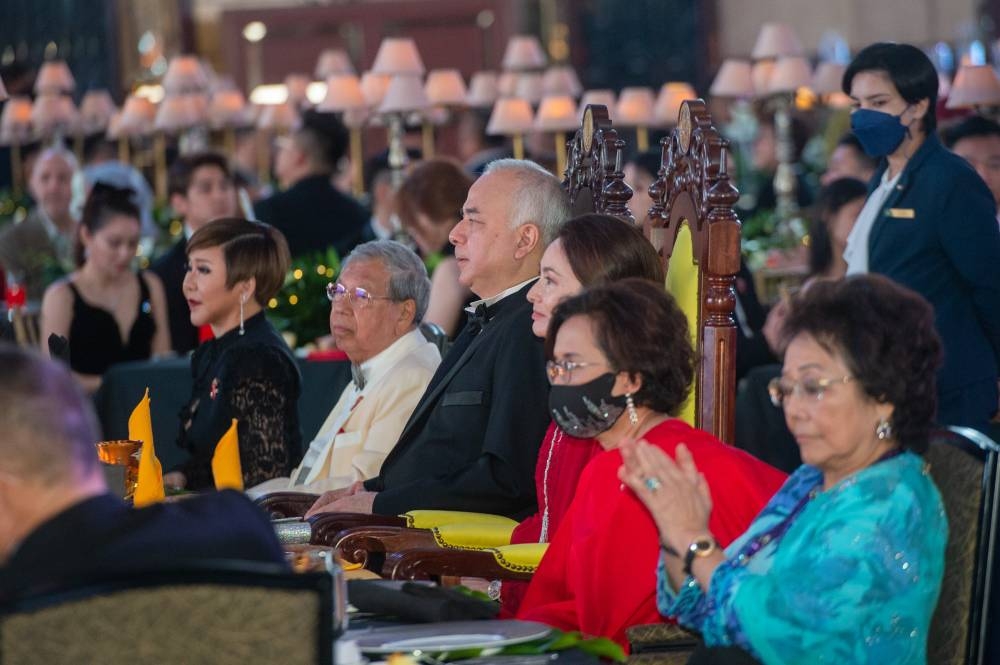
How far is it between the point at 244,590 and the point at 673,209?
7.33 feet

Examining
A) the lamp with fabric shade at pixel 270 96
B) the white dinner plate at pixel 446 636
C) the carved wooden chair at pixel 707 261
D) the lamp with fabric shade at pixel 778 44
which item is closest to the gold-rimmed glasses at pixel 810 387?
the white dinner plate at pixel 446 636

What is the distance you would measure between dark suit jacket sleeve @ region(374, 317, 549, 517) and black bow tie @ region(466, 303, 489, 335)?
22 cm

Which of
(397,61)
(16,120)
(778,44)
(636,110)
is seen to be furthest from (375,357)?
(16,120)

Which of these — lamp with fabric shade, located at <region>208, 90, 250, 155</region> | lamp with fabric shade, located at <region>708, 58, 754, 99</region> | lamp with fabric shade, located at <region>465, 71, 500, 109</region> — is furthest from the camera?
lamp with fabric shade, located at <region>208, 90, 250, 155</region>

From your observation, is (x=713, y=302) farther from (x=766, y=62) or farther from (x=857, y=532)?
(x=766, y=62)

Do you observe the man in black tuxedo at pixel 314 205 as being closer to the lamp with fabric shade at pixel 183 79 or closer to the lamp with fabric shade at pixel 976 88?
the lamp with fabric shade at pixel 976 88

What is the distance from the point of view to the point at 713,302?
3.52 m

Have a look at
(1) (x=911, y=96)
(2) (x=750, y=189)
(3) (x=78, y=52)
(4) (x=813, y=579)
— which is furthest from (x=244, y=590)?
(3) (x=78, y=52)

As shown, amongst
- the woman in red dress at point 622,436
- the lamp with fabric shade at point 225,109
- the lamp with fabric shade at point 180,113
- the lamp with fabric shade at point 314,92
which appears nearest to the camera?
the woman in red dress at point 622,436

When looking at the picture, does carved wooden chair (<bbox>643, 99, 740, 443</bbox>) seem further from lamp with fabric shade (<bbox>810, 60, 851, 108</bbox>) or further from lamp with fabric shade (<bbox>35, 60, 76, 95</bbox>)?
lamp with fabric shade (<bbox>35, 60, 76, 95</bbox>)

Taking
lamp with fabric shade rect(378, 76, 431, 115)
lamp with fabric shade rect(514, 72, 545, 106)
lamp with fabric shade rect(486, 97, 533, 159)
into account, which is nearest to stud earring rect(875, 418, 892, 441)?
lamp with fabric shade rect(378, 76, 431, 115)

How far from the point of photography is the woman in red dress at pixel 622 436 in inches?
115

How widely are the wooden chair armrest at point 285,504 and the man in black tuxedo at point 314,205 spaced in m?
4.38

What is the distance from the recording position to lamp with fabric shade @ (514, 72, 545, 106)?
12.6m
